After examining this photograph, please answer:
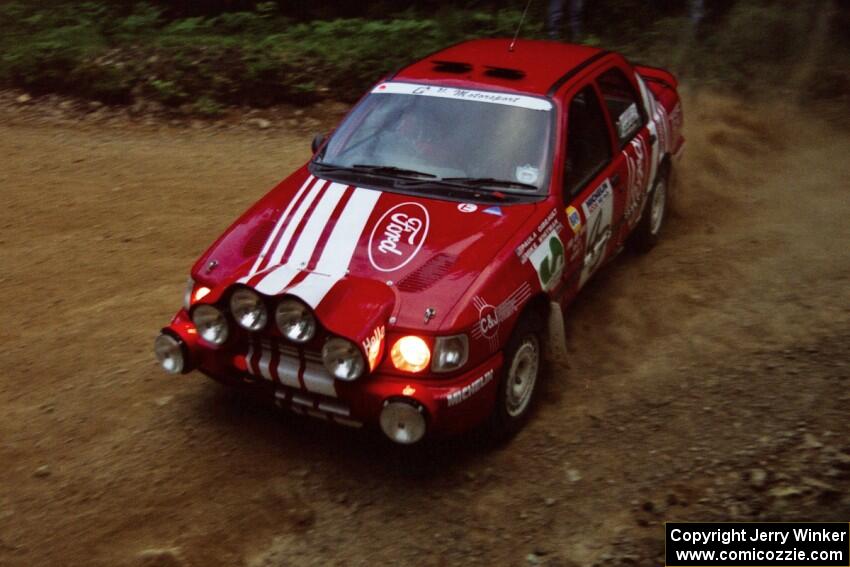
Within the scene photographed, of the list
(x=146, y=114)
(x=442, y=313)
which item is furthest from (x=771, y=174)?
(x=146, y=114)

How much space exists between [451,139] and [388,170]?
396 mm

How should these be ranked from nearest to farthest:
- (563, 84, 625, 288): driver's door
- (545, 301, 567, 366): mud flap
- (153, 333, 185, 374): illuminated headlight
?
(153, 333, 185, 374): illuminated headlight → (545, 301, 567, 366): mud flap → (563, 84, 625, 288): driver's door

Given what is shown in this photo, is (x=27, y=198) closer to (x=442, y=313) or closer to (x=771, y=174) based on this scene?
(x=442, y=313)

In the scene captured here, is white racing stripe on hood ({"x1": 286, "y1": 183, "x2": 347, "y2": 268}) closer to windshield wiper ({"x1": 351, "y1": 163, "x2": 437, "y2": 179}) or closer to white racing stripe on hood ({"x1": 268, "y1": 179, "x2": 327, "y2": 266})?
white racing stripe on hood ({"x1": 268, "y1": 179, "x2": 327, "y2": 266})

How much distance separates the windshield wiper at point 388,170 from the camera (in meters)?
5.38

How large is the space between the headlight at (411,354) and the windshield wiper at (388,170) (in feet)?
4.16

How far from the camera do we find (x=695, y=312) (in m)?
6.19

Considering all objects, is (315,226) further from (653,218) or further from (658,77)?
(658,77)

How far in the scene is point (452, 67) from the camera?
5.98 metres

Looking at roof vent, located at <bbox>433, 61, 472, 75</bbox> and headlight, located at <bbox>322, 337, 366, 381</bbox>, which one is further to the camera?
roof vent, located at <bbox>433, 61, 472, 75</bbox>

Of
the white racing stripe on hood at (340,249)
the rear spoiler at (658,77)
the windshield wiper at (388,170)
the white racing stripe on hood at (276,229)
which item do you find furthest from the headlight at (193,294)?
the rear spoiler at (658,77)

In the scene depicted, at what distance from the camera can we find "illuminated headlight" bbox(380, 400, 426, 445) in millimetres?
4312

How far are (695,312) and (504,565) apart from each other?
104 inches

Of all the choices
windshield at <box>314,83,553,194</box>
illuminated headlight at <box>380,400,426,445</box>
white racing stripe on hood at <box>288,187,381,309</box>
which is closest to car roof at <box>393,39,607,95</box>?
windshield at <box>314,83,553,194</box>
